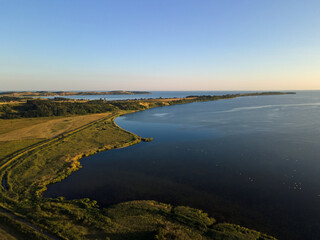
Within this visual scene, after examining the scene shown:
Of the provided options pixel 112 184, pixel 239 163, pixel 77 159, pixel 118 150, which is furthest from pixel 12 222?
pixel 239 163

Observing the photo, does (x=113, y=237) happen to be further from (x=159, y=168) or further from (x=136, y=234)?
(x=159, y=168)

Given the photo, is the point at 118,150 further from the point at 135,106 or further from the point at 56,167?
the point at 135,106

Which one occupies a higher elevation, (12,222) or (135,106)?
(135,106)

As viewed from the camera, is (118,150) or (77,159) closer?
(77,159)

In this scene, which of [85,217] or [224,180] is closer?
[85,217]

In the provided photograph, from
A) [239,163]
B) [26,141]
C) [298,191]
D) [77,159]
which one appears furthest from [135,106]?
[298,191]

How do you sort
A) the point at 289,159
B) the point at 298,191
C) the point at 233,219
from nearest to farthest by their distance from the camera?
the point at 233,219 < the point at 298,191 < the point at 289,159

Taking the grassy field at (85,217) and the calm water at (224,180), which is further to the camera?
the calm water at (224,180)

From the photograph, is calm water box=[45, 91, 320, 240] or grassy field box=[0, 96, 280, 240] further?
calm water box=[45, 91, 320, 240]

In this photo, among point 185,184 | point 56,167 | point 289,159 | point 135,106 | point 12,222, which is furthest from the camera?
point 135,106
